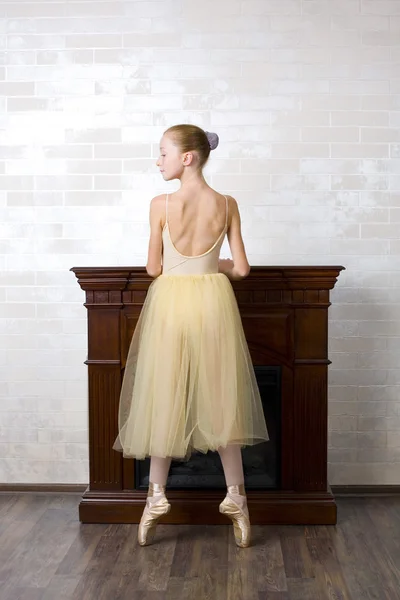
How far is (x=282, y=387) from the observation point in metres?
3.86

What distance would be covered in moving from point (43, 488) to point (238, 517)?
141 cm

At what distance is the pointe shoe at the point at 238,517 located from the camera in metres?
3.47

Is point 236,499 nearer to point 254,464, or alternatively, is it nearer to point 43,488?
point 254,464

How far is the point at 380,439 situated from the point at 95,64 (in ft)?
8.37

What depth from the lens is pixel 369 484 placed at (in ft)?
14.6

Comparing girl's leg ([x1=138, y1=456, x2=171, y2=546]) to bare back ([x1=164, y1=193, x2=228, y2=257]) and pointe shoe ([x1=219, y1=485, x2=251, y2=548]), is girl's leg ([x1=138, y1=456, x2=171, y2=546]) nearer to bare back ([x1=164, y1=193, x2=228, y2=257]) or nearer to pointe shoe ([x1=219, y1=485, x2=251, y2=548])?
pointe shoe ([x1=219, y1=485, x2=251, y2=548])

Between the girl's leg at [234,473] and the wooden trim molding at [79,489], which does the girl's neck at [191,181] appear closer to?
the girl's leg at [234,473]

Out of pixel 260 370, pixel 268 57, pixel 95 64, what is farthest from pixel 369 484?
pixel 95 64

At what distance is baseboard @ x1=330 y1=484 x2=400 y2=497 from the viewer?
439 centimetres

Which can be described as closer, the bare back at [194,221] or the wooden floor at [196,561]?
the wooden floor at [196,561]

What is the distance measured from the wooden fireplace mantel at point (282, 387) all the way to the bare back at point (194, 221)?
1.25 feet

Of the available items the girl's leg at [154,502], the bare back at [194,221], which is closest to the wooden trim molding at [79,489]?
the girl's leg at [154,502]

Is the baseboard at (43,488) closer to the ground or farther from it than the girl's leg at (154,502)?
closer to the ground

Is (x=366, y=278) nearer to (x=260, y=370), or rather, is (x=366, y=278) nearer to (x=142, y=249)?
(x=260, y=370)
